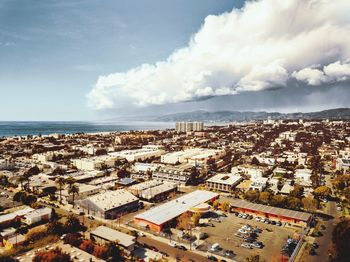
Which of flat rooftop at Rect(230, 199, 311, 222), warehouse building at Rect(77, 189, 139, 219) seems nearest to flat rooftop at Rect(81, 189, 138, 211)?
warehouse building at Rect(77, 189, 139, 219)

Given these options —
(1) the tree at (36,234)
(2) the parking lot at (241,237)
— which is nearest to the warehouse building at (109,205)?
(1) the tree at (36,234)

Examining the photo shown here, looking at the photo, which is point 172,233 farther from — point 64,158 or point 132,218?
point 64,158

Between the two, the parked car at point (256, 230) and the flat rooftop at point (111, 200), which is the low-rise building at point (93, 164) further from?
the parked car at point (256, 230)

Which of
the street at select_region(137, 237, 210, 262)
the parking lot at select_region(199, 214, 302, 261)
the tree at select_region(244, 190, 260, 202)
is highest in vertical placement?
the tree at select_region(244, 190, 260, 202)

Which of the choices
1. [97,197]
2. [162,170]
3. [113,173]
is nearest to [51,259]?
[97,197]

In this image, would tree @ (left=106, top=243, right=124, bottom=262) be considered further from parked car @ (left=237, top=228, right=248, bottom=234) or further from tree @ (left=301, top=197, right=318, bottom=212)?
tree @ (left=301, top=197, right=318, bottom=212)

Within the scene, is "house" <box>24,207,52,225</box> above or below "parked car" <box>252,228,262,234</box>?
above

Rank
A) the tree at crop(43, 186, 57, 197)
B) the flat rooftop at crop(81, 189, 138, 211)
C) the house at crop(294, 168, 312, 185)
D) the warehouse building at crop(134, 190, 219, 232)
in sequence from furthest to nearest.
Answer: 1. the house at crop(294, 168, 312, 185)
2. the tree at crop(43, 186, 57, 197)
3. the flat rooftop at crop(81, 189, 138, 211)
4. the warehouse building at crop(134, 190, 219, 232)
